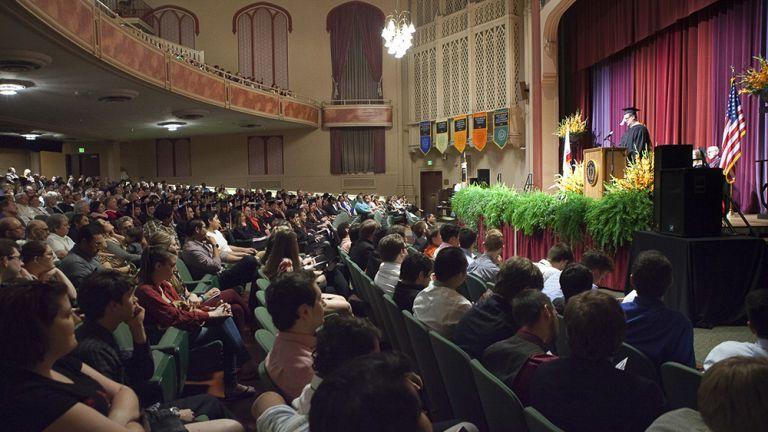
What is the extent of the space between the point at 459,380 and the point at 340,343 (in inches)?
30.5

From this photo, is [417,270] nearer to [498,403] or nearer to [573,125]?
[498,403]

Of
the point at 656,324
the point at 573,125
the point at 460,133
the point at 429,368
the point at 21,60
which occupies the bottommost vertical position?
the point at 429,368

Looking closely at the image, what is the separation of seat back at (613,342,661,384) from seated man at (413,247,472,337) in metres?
0.81

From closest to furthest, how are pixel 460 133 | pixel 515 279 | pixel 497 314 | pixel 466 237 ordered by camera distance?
pixel 497 314 → pixel 515 279 → pixel 466 237 → pixel 460 133

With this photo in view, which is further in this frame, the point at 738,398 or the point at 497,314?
the point at 497,314

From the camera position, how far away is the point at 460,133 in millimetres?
17609

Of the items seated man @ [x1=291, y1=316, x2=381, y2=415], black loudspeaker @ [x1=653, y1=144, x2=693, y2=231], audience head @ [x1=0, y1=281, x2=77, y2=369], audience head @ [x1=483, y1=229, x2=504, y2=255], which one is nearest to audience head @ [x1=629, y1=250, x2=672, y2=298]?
seated man @ [x1=291, y1=316, x2=381, y2=415]

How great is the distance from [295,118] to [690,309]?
1596cm

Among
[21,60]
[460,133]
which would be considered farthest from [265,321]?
[460,133]

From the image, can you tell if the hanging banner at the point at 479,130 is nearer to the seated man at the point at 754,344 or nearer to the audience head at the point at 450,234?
the audience head at the point at 450,234

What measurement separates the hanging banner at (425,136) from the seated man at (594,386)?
57.3 ft

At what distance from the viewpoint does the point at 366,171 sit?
21031 mm

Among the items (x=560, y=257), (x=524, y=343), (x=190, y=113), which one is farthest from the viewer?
(x=190, y=113)

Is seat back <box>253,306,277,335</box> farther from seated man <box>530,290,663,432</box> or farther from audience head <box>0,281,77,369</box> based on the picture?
seated man <box>530,290,663,432</box>
